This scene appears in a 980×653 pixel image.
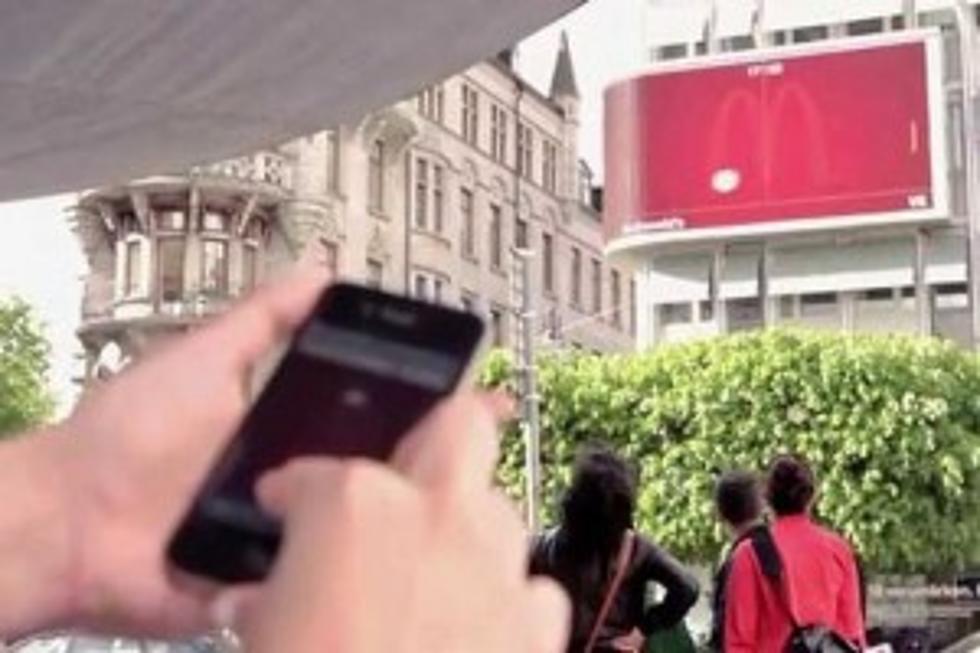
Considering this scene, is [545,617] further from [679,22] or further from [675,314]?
[679,22]

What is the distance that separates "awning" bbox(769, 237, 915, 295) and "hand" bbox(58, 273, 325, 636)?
146 ft

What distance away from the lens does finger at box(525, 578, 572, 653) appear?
0.79m

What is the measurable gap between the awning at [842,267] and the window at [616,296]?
44.6 feet

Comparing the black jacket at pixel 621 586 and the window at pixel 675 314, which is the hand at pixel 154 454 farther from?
the window at pixel 675 314

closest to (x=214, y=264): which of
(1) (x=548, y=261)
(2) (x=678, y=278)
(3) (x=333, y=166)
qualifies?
(3) (x=333, y=166)

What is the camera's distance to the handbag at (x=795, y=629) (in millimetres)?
4602

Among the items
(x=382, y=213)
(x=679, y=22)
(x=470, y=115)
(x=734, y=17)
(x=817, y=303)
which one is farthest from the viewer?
(x=470, y=115)

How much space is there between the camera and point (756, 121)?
47719mm

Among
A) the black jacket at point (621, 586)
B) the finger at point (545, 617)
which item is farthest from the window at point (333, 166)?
the finger at point (545, 617)

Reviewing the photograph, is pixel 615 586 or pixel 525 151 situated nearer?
pixel 615 586

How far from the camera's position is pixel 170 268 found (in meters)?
42.0

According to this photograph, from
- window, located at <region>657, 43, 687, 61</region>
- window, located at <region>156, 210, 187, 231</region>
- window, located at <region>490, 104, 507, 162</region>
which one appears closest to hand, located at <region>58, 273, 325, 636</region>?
window, located at <region>156, 210, 187, 231</region>

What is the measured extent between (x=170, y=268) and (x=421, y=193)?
22.8 feet

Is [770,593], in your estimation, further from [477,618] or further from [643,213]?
[643,213]
